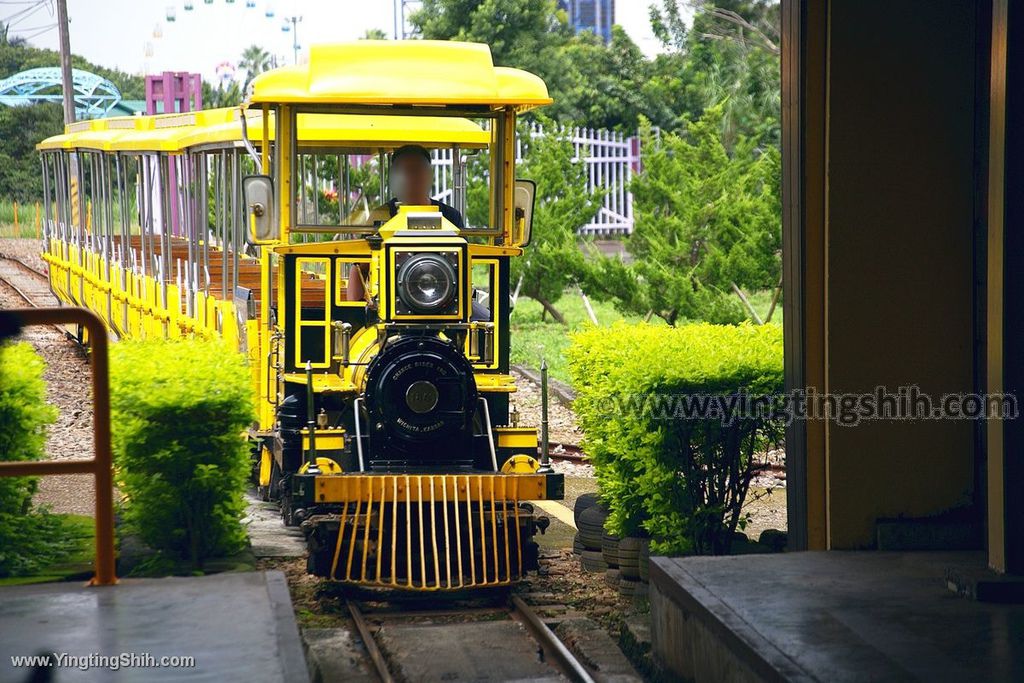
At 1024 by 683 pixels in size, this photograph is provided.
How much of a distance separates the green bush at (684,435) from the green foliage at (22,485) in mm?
3167

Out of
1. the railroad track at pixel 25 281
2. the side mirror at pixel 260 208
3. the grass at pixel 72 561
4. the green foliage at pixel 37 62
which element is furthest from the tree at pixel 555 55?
the grass at pixel 72 561

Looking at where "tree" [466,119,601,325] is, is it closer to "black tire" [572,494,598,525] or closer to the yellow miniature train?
the yellow miniature train

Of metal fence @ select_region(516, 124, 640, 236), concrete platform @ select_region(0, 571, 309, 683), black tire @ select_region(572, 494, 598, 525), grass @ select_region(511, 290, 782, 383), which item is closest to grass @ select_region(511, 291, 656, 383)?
grass @ select_region(511, 290, 782, 383)

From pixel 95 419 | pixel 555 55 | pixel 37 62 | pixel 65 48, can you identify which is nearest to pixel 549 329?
pixel 65 48

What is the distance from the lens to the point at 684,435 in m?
8.66

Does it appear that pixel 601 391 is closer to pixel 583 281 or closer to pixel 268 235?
pixel 268 235

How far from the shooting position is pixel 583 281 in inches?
846

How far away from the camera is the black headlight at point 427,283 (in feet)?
29.1

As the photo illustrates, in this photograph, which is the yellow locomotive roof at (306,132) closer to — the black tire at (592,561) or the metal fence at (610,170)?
the black tire at (592,561)

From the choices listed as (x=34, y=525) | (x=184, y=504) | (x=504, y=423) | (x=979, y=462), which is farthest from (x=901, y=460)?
(x=34, y=525)

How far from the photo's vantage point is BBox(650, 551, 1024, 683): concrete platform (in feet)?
19.2

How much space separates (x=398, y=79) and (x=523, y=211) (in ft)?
4.10

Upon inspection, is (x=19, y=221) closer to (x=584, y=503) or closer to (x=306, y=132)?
(x=306, y=132)

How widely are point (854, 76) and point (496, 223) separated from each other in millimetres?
3055
